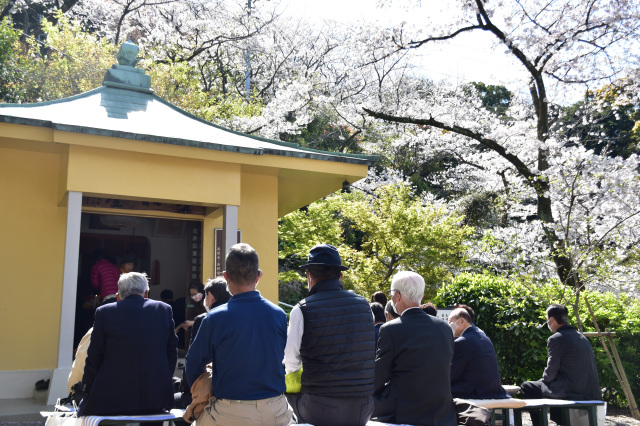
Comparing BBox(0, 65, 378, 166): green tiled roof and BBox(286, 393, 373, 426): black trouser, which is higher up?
BBox(0, 65, 378, 166): green tiled roof

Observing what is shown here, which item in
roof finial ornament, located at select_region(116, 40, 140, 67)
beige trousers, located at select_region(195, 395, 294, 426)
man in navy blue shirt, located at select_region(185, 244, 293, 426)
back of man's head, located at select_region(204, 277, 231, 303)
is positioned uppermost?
roof finial ornament, located at select_region(116, 40, 140, 67)

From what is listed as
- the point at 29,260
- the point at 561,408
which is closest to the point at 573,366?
the point at 561,408

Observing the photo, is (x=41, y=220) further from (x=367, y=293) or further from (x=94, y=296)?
(x=367, y=293)

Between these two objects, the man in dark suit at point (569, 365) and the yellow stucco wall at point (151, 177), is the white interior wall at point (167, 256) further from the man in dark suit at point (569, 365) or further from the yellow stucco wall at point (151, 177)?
the man in dark suit at point (569, 365)

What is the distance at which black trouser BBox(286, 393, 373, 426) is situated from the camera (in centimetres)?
356

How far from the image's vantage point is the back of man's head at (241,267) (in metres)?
3.27

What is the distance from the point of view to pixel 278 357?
3.24m

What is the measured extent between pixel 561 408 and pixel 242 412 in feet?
13.6

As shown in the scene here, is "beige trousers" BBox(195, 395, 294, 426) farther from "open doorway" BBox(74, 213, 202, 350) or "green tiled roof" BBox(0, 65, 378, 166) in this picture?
"open doorway" BBox(74, 213, 202, 350)

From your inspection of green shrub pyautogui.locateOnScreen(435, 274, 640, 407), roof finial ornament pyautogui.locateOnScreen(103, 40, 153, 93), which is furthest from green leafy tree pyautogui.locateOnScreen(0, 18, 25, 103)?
green shrub pyautogui.locateOnScreen(435, 274, 640, 407)

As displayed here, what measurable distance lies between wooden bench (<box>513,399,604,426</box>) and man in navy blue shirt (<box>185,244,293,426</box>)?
128 inches

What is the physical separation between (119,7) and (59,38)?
250 inches

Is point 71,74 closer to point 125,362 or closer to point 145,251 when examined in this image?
point 145,251

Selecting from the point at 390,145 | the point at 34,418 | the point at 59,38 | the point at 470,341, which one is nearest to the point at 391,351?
the point at 470,341
